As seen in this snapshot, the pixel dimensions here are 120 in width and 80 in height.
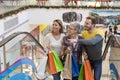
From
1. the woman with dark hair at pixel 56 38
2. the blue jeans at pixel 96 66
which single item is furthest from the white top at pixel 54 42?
the blue jeans at pixel 96 66

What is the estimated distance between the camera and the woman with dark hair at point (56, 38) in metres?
4.59

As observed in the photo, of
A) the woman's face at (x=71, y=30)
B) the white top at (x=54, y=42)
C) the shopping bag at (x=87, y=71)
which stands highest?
the woman's face at (x=71, y=30)

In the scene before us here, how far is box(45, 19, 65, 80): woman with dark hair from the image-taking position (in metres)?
4.59

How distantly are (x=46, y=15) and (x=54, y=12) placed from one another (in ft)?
2.02

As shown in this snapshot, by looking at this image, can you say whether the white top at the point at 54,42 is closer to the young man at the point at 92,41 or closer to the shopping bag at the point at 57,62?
the shopping bag at the point at 57,62

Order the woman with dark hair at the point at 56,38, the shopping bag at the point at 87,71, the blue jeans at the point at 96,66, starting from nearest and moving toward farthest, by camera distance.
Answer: the woman with dark hair at the point at 56,38 < the shopping bag at the point at 87,71 < the blue jeans at the point at 96,66

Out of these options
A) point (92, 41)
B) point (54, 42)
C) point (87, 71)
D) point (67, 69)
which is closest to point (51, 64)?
point (67, 69)

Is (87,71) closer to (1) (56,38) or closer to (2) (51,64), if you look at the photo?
(2) (51,64)

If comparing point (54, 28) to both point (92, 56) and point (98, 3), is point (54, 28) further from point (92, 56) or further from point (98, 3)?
point (98, 3)

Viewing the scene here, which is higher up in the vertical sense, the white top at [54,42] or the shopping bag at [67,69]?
the white top at [54,42]

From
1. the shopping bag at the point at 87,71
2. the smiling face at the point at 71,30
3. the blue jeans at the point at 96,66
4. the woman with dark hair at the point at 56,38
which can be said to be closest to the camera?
the smiling face at the point at 71,30

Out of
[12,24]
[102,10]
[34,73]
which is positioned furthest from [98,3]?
[34,73]

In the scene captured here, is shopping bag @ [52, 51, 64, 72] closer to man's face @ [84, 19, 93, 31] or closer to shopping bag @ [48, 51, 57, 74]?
shopping bag @ [48, 51, 57, 74]

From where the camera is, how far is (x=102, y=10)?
19781 millimetres
